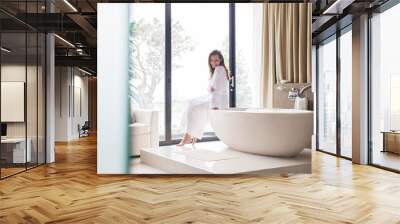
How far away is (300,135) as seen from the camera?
169 inches

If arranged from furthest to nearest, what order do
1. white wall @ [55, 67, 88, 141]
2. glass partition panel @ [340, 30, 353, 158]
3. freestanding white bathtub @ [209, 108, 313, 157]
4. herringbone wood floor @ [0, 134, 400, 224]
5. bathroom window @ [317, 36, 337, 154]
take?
white wall @ [55, 67, 88, 141]
bathroom window @ [317, 36, 337, 154]
glass partition panel @ [340, 30, 353, 158]
freestanding white bathtub @ [209, 108, 313, 157]
herringbone wood floor @ [0, 134, 400, 224]

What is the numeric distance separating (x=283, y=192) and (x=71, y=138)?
8878 millimetres

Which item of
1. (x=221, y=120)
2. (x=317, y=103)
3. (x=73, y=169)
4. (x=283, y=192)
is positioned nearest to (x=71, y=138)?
(x=73, y=169)

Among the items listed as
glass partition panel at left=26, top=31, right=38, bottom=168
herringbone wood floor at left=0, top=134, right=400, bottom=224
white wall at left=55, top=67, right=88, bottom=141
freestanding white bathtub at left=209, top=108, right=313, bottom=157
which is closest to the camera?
herringbone wood floor at left=0, top=134, right=400, bottom=224

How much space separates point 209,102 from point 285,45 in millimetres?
1130

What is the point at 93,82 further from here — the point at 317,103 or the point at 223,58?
the point at 223,58

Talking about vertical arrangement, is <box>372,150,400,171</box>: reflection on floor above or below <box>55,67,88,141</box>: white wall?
below

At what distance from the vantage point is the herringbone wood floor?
2848 millimetres

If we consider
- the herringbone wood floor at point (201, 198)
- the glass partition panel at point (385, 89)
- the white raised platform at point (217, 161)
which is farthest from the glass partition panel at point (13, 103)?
the glass partition panel at point (385, 89)

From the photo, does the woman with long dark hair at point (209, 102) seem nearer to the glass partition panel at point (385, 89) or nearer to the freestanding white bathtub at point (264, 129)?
the freestanding white bathtub at point (264, 129)

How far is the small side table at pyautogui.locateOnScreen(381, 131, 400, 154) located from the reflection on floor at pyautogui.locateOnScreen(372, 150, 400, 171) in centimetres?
6

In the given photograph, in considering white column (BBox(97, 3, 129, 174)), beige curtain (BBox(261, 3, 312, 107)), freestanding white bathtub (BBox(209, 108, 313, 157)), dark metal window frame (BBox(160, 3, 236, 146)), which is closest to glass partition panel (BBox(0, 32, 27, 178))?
white column (BBox(97, 3, 129, 174))

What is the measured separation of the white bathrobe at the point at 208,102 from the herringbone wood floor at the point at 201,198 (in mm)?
633

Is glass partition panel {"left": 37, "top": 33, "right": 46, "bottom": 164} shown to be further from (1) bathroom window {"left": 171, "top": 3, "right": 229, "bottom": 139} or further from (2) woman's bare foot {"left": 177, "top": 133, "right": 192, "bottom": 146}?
(2) woman's bare foot {"left": 177, "top": 133, "right": 192, "bottom": 146}
